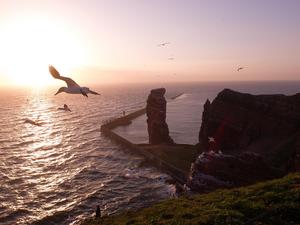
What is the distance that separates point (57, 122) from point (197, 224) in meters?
127

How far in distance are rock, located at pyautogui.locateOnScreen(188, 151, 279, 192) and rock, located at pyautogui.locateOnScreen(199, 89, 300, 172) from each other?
1767 centimetres

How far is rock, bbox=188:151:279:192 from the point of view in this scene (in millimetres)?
38250

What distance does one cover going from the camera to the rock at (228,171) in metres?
38.2

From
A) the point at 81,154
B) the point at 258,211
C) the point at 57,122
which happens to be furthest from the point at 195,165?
the point at 57,122


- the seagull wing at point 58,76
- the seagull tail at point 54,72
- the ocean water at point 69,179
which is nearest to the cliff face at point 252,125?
the ocean water at point 69,179

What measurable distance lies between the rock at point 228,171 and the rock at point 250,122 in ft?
58.0

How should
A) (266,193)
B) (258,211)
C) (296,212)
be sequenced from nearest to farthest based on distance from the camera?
(296,212) → (258,211) → (266,193)

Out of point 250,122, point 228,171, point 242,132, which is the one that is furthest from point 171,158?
point 228,171

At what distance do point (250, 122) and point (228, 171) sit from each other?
26855mm

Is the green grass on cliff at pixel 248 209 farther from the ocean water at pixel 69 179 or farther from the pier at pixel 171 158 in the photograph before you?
the pier at pixel 171 158

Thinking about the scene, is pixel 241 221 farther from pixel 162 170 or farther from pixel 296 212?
pixel 162 170

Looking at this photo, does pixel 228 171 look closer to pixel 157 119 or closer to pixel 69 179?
pixel 69 179

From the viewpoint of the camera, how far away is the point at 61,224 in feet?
136

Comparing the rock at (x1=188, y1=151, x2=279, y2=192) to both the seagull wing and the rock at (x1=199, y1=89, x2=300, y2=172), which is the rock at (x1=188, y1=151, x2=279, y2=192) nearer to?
the rock at (x1=199, y1=89, x2=300, y2=172)
